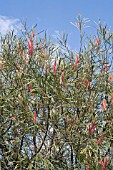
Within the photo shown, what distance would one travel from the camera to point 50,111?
17.6ft

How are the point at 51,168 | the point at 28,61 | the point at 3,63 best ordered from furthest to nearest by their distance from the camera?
the point at 3,63, the point at 28,61, the point at 51,168

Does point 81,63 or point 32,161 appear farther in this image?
point 81,63

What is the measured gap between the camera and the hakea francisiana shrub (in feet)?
17.8

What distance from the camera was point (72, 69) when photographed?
600 cm

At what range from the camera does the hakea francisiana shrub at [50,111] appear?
17.8 feet

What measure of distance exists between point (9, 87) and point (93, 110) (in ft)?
4.44

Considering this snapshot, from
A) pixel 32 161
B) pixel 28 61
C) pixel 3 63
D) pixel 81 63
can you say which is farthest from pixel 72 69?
pixel 32 161

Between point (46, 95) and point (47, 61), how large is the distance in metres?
0.70

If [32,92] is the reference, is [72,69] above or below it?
above

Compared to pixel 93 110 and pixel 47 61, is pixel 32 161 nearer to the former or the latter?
pixel 93 110

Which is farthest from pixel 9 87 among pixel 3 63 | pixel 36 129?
pixel 36 129

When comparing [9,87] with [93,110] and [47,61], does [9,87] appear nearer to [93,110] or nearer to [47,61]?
[47,61]

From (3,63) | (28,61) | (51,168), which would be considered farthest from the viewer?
(3,63)

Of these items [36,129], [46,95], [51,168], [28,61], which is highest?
[28,61]
